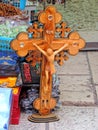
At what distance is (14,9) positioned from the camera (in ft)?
12.5

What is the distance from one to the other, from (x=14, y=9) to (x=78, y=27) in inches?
90.7

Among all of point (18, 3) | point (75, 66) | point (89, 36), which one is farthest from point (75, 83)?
point (89, 36)

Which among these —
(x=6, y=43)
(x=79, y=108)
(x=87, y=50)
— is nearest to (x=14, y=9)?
(x=6, y=43)

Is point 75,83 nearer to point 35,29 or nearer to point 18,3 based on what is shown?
point 18,3

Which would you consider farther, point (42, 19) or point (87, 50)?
point (87, 50)

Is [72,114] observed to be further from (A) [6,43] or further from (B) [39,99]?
(A) [6,43]

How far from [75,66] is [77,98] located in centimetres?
100

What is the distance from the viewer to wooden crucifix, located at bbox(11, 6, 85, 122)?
292cm

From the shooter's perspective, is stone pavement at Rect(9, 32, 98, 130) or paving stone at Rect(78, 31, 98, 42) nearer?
stone pavement at Rect(9, 32, 98, 130)

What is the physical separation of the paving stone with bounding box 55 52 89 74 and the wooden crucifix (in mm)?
1217

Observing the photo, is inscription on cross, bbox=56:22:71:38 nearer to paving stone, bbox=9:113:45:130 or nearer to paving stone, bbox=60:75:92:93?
paving stone, bbox=9:113:45:130

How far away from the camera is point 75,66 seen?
4488 millimetres

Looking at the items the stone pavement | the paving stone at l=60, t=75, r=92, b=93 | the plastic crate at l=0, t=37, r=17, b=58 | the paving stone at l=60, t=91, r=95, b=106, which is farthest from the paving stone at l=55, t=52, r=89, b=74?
the plastic crate at l=0, t=37, r=17, b=58

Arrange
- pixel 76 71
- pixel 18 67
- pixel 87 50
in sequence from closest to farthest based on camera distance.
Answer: pixel 18 67
pixel 76 71
pixel 87 50
